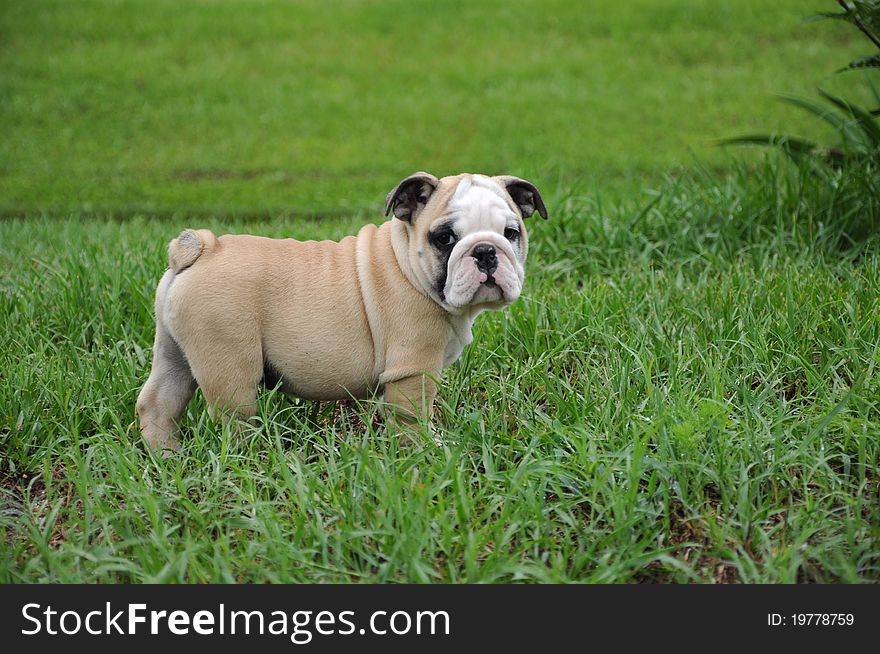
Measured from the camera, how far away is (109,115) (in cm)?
1085

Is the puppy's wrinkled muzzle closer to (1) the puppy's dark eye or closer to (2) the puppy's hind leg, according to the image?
(1) the puppy's dark eye

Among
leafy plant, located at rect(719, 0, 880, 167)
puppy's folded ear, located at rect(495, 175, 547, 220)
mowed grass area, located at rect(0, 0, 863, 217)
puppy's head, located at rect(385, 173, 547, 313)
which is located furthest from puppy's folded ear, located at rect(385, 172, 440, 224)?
mowed grass area, located at rect(0, 0, 863, 217)

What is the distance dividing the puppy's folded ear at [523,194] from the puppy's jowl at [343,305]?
11 millimetres

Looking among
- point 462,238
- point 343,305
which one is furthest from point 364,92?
point 462,238

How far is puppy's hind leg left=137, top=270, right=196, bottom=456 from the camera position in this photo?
3.40 meters

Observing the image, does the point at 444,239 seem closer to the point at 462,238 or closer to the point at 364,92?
the point at 462,238

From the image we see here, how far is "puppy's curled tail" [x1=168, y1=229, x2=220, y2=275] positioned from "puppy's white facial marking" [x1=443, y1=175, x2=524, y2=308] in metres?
0.95

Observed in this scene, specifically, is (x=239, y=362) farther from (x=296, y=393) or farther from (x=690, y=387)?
(x=690, y=387)

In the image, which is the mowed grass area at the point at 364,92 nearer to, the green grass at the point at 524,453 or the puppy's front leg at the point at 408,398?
the green grass at the point at 524,453

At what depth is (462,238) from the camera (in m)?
3.10

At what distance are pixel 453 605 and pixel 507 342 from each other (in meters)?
1.92

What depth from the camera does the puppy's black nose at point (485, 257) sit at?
3.02 metres

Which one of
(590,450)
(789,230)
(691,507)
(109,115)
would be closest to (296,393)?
(590,450)

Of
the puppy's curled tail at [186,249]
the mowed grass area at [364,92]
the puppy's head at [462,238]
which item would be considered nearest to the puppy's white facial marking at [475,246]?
the puppy's head at [462,238]
